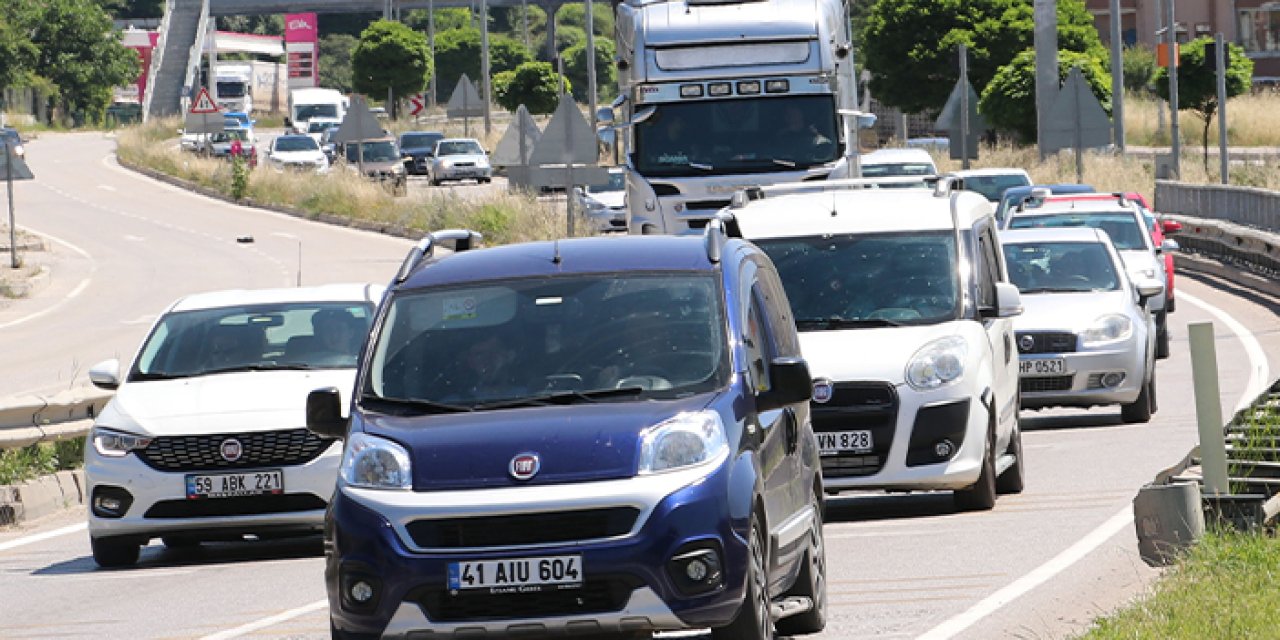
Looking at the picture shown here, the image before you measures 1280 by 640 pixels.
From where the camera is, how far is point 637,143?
26.2 metres

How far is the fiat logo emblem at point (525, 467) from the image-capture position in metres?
8.10

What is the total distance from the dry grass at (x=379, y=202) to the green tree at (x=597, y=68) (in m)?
51.1

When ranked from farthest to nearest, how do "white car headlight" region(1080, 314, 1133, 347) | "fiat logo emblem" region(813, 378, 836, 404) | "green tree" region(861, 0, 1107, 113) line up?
1. "green tree" region(861, 0, 1107, 113)
2. "white car headlight" region(1080, 314, 1133, 347)
3. "fiat logo emblem" region(813, 378, 836, 404)

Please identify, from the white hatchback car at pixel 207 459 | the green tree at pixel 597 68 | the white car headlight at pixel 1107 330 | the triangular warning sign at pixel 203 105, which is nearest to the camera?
the white hatchback car at pixel 207 459

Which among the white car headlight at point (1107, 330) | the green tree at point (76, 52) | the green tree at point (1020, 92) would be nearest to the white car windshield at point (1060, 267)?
the white car headlight at point (1107, 330)

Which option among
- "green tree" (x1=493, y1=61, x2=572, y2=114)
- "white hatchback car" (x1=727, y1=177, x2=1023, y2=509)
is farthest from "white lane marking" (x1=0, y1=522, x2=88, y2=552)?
"green tree" (x1=493, y1=61, x2=572, y2=114)

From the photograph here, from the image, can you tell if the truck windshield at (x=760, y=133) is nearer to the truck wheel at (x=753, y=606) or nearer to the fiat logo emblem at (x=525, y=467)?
the truck wheel at (x=753, y=606)

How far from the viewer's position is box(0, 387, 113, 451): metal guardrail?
54.5ft

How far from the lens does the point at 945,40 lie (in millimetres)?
73125

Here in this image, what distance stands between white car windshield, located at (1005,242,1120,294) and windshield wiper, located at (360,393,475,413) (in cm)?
1240

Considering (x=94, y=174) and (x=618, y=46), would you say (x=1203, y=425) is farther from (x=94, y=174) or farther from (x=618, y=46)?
(x=94, y=174)

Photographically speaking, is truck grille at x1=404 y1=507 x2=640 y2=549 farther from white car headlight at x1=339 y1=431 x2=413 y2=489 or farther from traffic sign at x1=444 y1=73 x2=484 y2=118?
traffic sign at x1=444 y1=73 x2=484 y2=118

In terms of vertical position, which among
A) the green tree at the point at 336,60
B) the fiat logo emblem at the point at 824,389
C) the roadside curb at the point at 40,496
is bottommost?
the roadside curb at the point at 40,496

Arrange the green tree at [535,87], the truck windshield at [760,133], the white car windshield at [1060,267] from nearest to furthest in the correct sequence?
the white car windshield at [1060,267] < the truck windshield at [760,133] < the green tree at [535,87]
